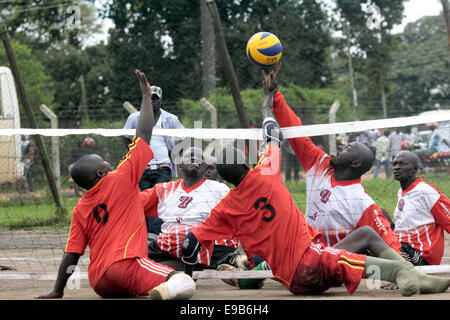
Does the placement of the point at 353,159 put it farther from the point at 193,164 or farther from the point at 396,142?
the point at 396,142

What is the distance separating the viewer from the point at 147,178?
835cm

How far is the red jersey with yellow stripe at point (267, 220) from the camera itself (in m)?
5.61

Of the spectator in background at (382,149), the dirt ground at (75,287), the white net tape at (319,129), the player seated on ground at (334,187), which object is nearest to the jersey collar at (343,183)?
the player seated on ground at (334,187)

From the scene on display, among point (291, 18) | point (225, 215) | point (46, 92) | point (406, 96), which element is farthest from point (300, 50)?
point (406, 96)

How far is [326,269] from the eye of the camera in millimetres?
5594

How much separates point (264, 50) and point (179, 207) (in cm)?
181

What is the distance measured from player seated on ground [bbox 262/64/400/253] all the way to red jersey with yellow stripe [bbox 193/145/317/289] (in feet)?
2.72

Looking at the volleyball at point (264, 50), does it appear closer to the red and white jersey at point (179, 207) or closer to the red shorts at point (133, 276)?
the red and white jersey at point (179, 207)

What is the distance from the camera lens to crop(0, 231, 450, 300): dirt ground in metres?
5.71

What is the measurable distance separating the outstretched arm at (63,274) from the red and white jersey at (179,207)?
123 centimetres

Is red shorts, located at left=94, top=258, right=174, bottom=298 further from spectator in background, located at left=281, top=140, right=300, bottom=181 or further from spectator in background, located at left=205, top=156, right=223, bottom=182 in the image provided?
spectator in background, located at left=281, top=140, right=300, bottom=181

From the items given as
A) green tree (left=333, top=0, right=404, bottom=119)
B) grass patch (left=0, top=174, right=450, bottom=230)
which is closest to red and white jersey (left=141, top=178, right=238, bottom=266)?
grass patch (left=0, top=174, right=450, bottom=230)

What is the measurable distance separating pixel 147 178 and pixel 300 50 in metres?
10.6
